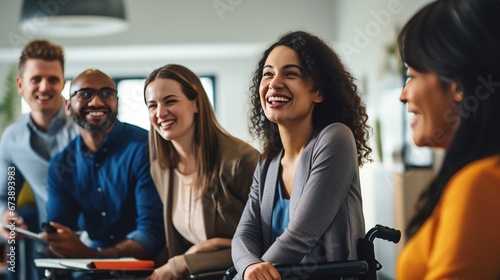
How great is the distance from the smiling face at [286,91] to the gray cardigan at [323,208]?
0.26 ft

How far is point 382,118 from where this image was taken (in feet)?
20.4

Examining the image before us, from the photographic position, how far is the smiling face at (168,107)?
204 cm

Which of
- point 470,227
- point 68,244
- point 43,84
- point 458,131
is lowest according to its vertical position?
point 68,244

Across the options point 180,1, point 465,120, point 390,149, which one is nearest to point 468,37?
point 465,120

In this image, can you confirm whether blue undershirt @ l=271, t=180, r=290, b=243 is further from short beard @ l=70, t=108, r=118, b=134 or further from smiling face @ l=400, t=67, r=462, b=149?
smiling face @ l=400, t=67, r=462, b=149

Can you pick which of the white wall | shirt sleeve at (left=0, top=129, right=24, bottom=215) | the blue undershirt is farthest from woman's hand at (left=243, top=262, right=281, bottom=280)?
the white wall

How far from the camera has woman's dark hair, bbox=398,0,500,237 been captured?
98 cm

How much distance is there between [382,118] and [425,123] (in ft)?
17.0

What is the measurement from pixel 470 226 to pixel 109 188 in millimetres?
1403

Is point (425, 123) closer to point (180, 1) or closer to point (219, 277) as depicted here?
point (219, 277)

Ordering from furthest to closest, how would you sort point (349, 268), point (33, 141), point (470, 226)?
point (33, 141) → point (349, 268) → point (470, 226)

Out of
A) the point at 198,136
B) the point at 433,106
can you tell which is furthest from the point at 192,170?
the point at 433,106

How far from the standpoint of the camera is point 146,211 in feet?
7.00

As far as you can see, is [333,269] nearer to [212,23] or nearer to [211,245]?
[211,245]
